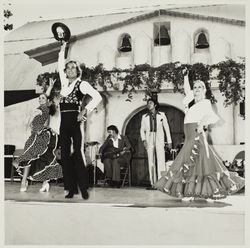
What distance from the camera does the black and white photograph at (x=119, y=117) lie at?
17.7 ft

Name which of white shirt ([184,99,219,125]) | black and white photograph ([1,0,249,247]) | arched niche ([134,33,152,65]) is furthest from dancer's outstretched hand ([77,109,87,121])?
white shirt ([184,99,219,125])

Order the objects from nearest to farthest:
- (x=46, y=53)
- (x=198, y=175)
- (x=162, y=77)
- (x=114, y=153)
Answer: (x=198, y=175), (x=162, y=77), (x=114, y=153), (x=46, y=53)

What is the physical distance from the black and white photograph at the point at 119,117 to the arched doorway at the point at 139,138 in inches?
0.5

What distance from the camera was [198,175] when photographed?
5.38m

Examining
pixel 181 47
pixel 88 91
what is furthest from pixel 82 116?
pixel 181 47

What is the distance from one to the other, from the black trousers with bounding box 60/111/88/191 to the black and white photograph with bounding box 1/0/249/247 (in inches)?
0.5

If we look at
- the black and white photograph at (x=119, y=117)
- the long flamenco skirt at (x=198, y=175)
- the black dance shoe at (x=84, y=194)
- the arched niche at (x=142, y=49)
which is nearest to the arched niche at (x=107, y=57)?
the black and white photograph at (x=119, y=117)

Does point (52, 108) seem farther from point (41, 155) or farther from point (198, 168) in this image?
point (198, 168)

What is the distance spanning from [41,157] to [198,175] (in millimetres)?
2075

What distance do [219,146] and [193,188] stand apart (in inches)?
26.8

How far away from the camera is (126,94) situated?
243 inches

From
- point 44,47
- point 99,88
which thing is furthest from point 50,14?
point 99,88

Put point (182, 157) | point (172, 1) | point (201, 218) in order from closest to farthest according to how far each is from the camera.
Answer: point (201, 218)
point (182, 157)
point (172, 1)

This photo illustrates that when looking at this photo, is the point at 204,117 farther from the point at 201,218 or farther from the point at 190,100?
the point at 201,218
